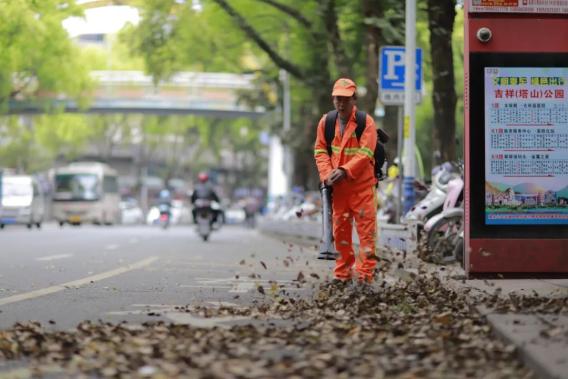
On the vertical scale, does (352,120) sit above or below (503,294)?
above

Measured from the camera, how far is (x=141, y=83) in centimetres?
6462

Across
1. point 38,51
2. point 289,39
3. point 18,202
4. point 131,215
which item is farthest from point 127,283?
point 131,215

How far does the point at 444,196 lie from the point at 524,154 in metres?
5.76

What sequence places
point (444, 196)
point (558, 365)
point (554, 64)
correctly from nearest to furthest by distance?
point (558, 365) → point (554, 64) → point (444, 196)

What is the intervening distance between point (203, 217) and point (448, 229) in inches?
509

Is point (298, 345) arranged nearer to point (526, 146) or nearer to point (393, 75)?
point (526, 146)

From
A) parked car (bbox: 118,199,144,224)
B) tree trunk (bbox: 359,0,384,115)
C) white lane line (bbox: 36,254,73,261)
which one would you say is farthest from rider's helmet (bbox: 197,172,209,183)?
parked car (bbox: 118,199,144,224)

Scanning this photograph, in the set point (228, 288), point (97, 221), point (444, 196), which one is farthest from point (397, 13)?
point (97, 221)

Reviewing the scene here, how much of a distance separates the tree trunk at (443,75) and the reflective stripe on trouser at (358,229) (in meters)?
10.9

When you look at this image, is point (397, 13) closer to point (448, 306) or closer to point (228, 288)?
point (228, 288)

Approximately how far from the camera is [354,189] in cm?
1050

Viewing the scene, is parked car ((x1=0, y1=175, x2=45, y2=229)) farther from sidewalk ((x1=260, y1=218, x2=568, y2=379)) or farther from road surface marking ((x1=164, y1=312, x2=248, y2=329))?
road surface marking ((x1=164, y1=312, x2=248, y2=329))

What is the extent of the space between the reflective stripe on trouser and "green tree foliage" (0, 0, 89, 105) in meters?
9.38

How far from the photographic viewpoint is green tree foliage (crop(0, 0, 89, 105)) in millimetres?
22797
